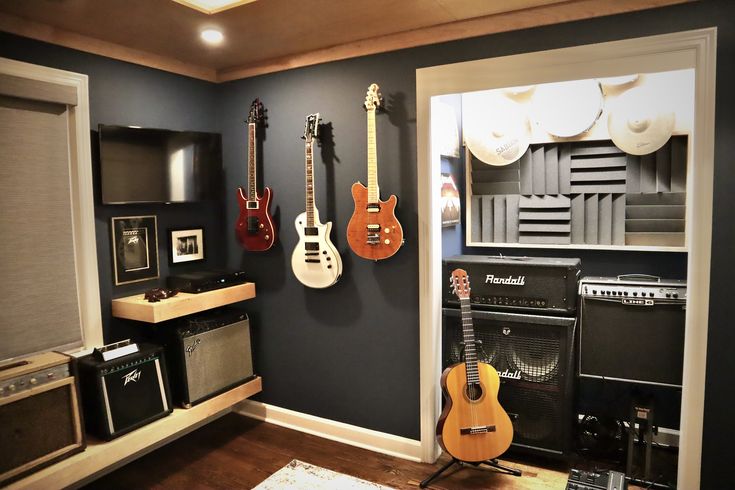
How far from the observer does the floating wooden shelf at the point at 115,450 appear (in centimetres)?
234

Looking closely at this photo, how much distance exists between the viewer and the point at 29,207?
8.48 feet

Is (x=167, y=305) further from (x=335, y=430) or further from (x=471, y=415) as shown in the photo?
(x=471, y=415)

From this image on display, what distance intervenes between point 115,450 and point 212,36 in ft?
7.18

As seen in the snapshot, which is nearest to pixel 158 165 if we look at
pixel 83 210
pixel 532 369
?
pixel 83 210

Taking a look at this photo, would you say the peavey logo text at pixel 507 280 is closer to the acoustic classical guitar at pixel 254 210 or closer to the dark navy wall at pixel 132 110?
the acoustic classical guitar at pixel 254 210

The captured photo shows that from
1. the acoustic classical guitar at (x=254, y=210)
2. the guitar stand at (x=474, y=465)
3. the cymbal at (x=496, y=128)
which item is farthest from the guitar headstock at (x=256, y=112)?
the guitar stand at (x=474, y=465)

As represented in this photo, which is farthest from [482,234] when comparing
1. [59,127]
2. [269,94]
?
[59,127]

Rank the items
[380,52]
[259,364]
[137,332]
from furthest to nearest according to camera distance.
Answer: [259,364] → [137,332] → [380,52]

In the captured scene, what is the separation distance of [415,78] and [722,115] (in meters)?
1.45

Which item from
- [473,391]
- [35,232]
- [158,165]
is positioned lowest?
Answer: [473,391]

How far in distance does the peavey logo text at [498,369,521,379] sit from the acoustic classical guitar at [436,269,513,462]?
0.26m


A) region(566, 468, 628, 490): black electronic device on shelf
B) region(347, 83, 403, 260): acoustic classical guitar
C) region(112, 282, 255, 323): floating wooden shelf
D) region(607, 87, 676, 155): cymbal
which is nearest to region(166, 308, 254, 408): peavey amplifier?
region(112, 282, 255, 323): floating wooden shelf

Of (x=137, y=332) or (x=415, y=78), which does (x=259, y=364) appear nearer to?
(x=137, y=332)

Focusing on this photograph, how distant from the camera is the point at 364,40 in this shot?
2.96 meters
